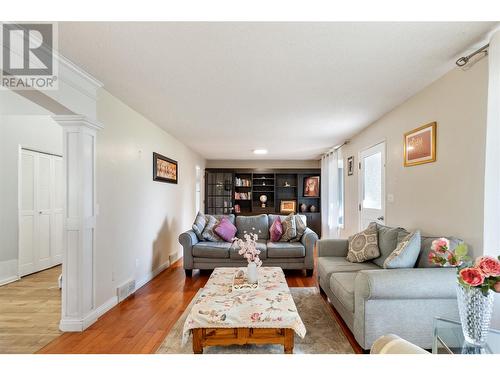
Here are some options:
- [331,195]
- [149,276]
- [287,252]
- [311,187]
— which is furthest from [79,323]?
[311,187]

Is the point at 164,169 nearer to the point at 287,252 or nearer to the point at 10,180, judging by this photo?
the point at 10,180

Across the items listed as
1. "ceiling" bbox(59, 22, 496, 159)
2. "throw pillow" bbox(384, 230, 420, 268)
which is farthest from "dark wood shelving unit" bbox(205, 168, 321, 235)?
"throw pillow" bbox(384, 230, 420, 268)

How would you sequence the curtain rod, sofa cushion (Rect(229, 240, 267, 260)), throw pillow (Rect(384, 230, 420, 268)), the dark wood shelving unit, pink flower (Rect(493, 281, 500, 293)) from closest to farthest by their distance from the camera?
pink flower (Rect(493, 281, 500, 293)) < the curtain rod < throw pillow (Rect(384, 230, 420, 268)) < sofa cushion (Rect(229, 240, 267, 260)) < the dark wood shelving unit

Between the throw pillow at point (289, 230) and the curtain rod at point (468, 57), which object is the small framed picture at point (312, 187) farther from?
the curtain rod at point (468, 57)

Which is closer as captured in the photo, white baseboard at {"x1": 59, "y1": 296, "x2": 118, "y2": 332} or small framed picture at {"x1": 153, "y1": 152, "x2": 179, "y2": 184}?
white baseboard at {"x1": 59, "y1": 296, "x2": 118, "y2": 332}

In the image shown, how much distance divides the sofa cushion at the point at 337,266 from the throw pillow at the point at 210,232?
1858 mm

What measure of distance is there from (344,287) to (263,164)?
20.3 ft

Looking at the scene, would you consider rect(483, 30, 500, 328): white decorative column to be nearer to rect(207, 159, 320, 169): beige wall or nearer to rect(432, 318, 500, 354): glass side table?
rect(432, 318, 500, 354): glass side table

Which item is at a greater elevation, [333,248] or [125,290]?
[333,248]

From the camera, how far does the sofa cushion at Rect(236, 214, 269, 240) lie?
4867 mm

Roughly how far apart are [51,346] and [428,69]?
3.88 metres

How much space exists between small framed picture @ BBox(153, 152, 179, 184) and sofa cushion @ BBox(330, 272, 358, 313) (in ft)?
9.54

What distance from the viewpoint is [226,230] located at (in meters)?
4.54
